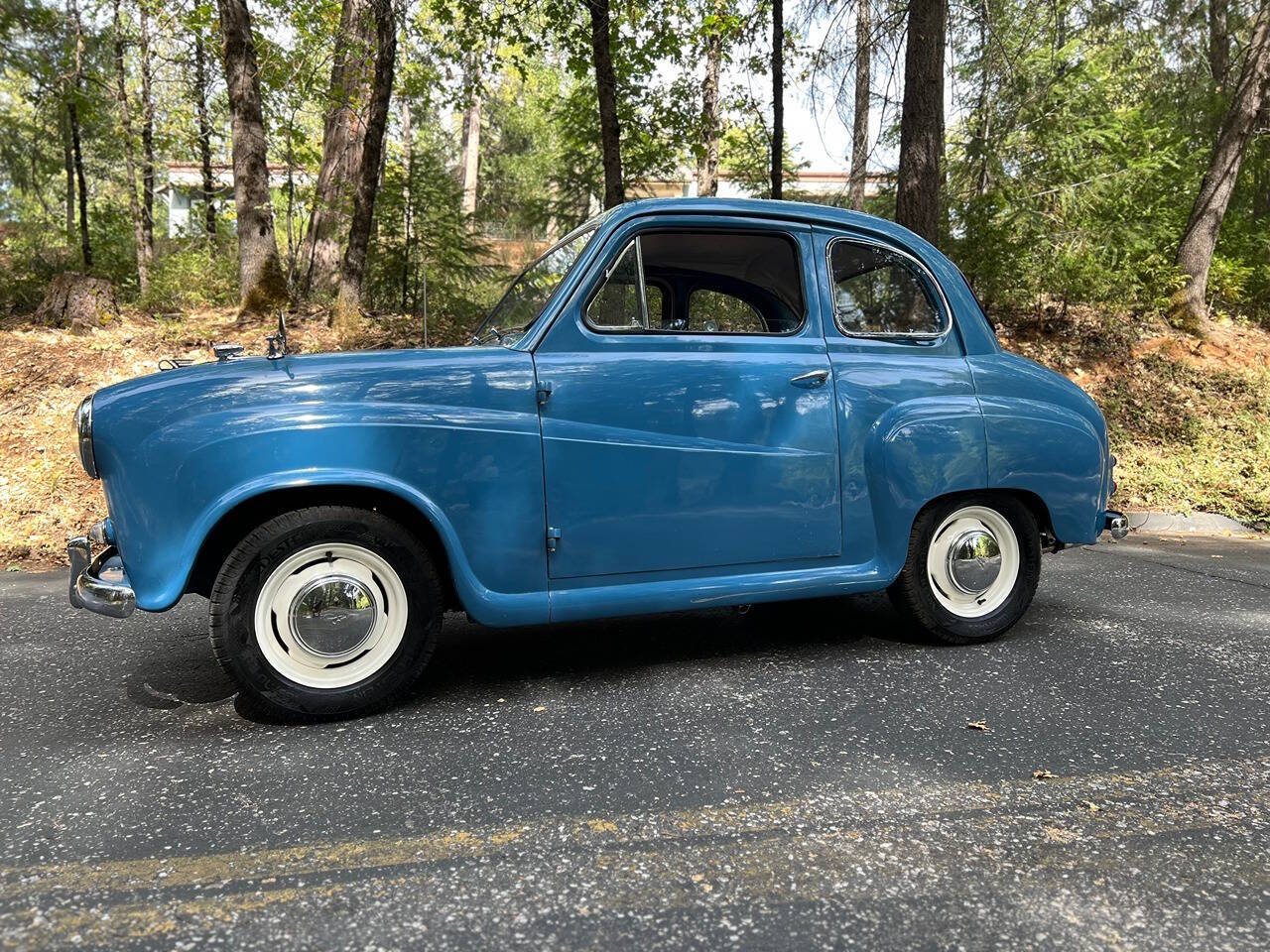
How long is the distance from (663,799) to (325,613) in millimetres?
1368

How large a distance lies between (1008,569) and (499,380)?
2578 mm

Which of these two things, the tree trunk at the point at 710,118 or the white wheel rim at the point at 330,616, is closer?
the white wheel rim at the point at 330,616

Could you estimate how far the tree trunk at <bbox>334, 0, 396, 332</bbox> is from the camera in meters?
10.9

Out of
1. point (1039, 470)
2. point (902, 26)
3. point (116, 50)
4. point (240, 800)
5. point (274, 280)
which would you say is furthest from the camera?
point (116, 50)

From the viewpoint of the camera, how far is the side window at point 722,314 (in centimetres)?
356

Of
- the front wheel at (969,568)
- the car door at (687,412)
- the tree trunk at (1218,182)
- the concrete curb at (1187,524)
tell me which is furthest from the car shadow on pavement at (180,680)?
the tree trunk at (1218,182)

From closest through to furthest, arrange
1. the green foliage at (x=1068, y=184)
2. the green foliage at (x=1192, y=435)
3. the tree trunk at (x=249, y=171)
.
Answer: the green foliage at (x=1192, y=435)
the tree trunk at (x=249, y=171)
the green foliage at (x=1068, y=184)

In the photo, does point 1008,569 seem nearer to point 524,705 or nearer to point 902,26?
point 524,705

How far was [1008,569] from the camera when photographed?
13.1 ft

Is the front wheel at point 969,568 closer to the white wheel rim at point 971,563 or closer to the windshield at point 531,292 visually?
the white wheel rim at point 971,563

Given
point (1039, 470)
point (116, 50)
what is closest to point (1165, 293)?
point (1039, 470)

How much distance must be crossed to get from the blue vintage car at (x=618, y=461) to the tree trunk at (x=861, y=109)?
22.0 ft

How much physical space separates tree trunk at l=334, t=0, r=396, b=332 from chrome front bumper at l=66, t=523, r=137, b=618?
26.5 feet

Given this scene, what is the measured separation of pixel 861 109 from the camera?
15039 millimetres
